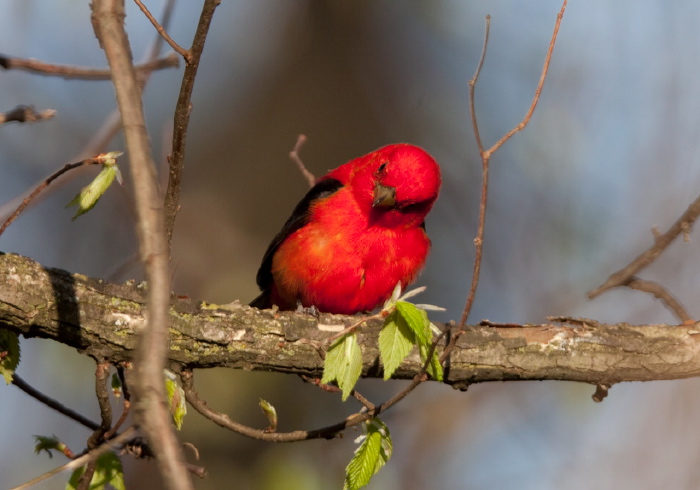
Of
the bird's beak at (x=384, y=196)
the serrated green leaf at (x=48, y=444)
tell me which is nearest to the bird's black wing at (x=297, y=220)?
the bird's beak at (x=384, y=196)

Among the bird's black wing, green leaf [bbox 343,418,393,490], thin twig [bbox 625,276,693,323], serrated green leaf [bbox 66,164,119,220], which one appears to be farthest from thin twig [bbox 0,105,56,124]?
thin twig [bbox 625,276,693,323]

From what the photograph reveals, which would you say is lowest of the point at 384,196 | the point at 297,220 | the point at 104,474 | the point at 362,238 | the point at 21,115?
the point at 104,474

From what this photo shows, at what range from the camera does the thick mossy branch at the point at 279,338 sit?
3.13 m

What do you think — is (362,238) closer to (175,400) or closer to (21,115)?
(175,400)

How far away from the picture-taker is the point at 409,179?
15.0ft

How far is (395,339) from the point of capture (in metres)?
2.81

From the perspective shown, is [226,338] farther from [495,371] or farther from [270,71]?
[270,71]

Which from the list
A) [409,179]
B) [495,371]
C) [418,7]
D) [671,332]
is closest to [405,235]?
[409,179]

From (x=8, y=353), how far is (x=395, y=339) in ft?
5.04

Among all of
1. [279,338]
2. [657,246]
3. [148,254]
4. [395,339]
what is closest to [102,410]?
[279,338]

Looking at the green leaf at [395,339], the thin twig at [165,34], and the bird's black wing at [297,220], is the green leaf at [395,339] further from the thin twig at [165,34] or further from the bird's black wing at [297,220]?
the bird's black wing at [297,220]

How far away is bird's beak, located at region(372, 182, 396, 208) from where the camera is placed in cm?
452

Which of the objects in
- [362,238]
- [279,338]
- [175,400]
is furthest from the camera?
[362,238]

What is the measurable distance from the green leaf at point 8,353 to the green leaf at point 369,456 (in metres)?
1.36
